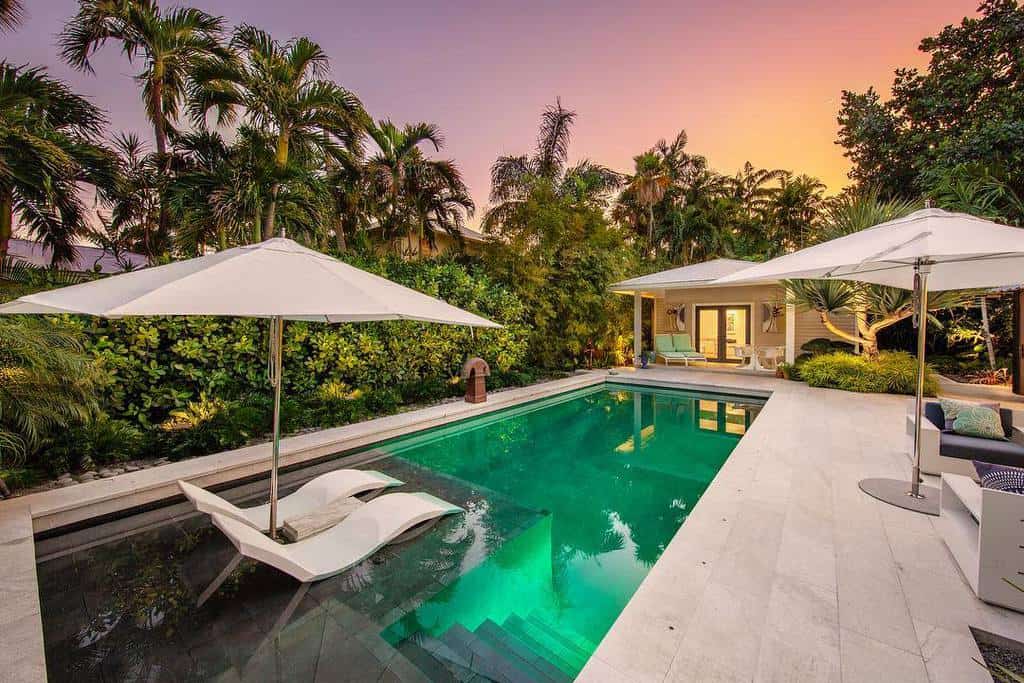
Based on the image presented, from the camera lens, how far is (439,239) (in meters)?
16.2

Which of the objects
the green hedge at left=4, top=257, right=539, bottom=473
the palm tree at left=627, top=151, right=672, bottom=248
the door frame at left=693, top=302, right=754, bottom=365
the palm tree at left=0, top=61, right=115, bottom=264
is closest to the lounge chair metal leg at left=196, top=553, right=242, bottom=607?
→ the green hedge at left=4, top=257, right=539, bottom=473

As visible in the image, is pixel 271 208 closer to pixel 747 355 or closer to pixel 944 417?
pixel 944 417

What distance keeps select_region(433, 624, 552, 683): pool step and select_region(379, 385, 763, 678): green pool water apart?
0.03 ft

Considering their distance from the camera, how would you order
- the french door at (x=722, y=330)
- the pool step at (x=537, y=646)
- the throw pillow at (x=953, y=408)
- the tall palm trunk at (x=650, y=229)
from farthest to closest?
the tall palm trunk at (x=650, y=229) < the french door at (x=722, y=330) < the throw pillow at (x=953, y=408) < the pool step at (x=537, y=646)

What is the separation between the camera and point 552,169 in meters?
15.2

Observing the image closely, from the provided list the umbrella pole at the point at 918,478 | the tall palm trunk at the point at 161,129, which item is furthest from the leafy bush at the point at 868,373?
the tall palm trunk at the point at 161,129

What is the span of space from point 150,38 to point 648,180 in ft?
65.6

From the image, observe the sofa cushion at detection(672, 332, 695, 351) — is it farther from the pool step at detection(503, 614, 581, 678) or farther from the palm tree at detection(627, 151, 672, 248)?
the pool step at detection(503, 614, 581, 678)

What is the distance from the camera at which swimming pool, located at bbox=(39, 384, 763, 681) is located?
2.37 metres

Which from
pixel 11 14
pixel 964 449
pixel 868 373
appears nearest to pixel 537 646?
pixel 964 449

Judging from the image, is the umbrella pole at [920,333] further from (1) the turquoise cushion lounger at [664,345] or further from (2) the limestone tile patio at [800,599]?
(1) the turquoise cushion lounger at [664,345]

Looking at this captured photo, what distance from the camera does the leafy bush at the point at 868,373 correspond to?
30.9 feet

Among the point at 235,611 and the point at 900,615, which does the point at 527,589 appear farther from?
the point at 900,615

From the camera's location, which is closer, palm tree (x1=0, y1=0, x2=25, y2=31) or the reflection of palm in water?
the reflection of palm in water
